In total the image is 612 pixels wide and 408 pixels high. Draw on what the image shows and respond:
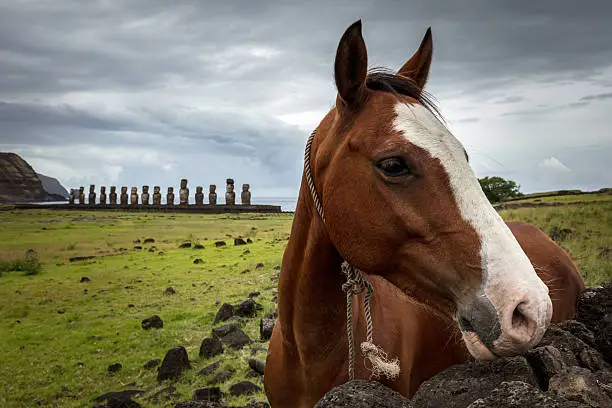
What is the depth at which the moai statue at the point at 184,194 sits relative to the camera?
50.6 metres

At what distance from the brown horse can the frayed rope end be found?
12 cm

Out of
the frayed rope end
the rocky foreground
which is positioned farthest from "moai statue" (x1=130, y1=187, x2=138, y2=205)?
the rocky foreground

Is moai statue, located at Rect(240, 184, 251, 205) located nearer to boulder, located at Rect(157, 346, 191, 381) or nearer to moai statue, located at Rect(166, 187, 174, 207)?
moai statue, located at Rect(166, 187, 174, 207)

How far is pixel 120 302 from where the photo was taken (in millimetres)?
11898

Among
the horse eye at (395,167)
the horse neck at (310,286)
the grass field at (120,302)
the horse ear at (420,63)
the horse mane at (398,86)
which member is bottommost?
the grass field at (120,302)

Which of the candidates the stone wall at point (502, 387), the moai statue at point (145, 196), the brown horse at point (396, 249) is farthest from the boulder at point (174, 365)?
the moai statue at point (145, 196)

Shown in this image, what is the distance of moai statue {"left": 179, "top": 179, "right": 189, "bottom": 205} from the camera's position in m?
50.6

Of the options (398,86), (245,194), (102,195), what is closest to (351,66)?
(398,86)

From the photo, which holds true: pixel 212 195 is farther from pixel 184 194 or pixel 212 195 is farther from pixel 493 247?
pixel 493 247

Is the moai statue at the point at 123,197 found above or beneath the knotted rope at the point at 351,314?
above

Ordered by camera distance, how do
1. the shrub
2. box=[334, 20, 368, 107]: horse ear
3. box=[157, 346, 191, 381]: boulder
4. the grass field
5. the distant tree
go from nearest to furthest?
1. box=[334, 20, 368, 107]: horse ear
2. box=[157, 346, 191, 381]: boulder
3. the grass field
4. the shrub
5. the distant tree

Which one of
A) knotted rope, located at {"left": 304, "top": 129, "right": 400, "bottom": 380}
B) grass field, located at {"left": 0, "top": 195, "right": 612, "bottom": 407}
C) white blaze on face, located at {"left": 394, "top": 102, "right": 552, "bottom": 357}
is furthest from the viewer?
grass field, located at {"left": 0, "top": 195, "right": 612, "bottom": 407}

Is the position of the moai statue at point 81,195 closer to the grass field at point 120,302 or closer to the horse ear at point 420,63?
the grass field at point 120,302

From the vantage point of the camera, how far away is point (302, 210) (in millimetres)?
2926
